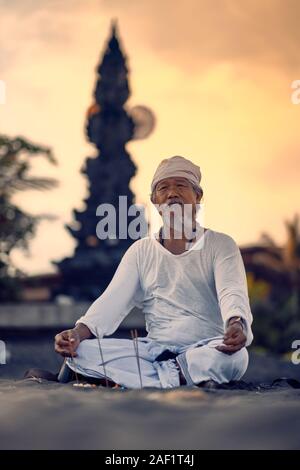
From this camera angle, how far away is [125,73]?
73.4 ft

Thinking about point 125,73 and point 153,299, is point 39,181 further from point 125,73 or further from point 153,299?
point 153,299

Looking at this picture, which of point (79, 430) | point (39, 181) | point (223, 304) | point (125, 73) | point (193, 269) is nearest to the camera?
point (79, 430)

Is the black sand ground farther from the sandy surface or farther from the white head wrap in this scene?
the white head wrap

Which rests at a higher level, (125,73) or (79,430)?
(125,73)

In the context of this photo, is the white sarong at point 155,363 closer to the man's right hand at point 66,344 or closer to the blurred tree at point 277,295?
the man's right hand at point 66,344

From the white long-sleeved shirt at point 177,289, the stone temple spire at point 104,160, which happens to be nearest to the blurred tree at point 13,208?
the stone temple spire at point 104,160

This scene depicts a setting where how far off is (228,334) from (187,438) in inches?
65.7

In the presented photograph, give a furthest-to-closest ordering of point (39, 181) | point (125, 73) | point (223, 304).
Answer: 1. point (125, 73)
2. point (39, 181)
3. point (223, 304)

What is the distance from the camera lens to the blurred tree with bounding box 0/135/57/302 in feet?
62.3

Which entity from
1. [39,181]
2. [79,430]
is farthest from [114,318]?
[39,181]

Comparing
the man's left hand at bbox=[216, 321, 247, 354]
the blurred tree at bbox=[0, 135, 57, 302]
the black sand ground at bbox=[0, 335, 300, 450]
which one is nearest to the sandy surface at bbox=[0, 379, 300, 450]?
the black sand ground at bbox=[0, 335, 300, 450]

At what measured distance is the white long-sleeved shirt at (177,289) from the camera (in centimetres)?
494

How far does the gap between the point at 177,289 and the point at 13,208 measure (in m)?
14.7

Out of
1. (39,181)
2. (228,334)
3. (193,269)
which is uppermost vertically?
(39,181)
